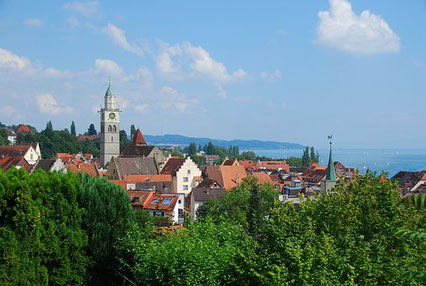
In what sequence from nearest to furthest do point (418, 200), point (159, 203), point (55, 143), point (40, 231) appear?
1. point (418, 200)
2. point (40, 231)
3. point (159, 203)
4. point (55, 143)

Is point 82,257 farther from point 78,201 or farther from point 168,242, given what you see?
point 168,242

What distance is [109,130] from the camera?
100 m

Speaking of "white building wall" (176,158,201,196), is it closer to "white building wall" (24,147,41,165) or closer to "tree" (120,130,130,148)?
"white building wall" (24,147,41,165)

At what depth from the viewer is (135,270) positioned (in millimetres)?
15562

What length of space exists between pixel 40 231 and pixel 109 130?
84.6m

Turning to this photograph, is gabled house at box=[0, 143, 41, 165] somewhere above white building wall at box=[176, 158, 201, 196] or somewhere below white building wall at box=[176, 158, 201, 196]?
above

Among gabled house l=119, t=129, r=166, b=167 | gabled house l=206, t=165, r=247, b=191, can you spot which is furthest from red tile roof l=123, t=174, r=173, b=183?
gabled house l=119, t=129, r=166, b=167

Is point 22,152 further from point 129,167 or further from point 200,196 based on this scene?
point 200,196

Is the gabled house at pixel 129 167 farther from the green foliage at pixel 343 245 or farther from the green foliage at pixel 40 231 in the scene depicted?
the green foliage at pixel 343 245

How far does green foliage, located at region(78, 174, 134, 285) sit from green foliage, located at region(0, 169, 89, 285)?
0.34 meters

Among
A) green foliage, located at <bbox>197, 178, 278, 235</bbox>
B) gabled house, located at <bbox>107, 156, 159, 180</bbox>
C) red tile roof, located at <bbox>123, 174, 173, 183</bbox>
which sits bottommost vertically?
green foliage, located at <bbox>197, 178, 278, 235</bbox>

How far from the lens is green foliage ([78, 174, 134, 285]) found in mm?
18078

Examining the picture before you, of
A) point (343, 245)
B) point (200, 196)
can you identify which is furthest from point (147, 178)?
point (343, 245)

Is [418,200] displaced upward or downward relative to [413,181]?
upward
